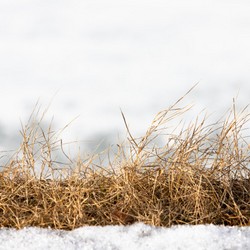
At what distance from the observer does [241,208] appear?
9.73 feet

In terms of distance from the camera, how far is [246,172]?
3.12 m

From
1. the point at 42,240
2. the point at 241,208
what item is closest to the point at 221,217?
the point at 241,208

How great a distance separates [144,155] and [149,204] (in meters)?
0.25

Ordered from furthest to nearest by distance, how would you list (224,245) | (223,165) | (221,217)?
(223,165) < (221,217) < (224,245)

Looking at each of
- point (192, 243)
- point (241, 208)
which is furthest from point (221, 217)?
point (192, 243)

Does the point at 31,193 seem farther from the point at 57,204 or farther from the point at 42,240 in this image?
the point at 42,240

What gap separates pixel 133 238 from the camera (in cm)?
260

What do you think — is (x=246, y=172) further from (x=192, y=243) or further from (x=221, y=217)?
(x=192, y=243)

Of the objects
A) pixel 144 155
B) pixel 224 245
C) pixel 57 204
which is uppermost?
pixel 144 155

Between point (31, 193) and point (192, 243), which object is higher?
point (31, 193)

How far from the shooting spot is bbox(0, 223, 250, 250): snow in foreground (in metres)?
2.53

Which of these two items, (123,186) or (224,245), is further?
(123,186)

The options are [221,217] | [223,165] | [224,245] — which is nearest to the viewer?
[224,245]

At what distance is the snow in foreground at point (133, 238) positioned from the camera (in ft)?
8.30
